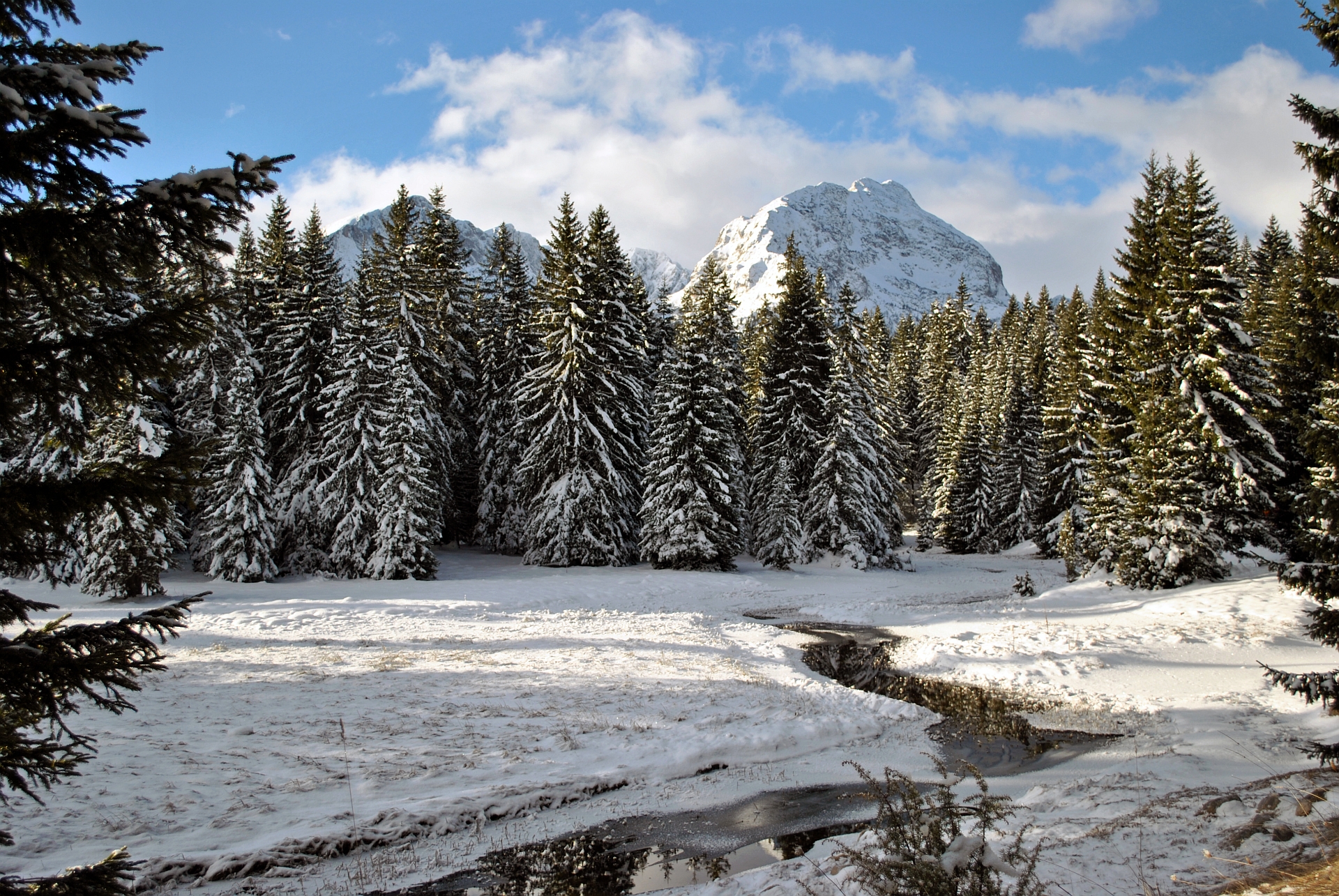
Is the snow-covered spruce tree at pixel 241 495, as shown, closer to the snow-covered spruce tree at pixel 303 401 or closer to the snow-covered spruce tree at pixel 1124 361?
the snow-covered spruce tree at pixel 303 401

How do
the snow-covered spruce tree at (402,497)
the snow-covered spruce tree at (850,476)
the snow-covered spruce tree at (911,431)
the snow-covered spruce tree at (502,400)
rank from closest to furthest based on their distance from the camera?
the snow-covered spruce tree at (402,497) < the snow-covered spruce tree at (850,476) < the snow-covered spruce tree at (502,400) < the snow-covered spruce tree at (911,431)

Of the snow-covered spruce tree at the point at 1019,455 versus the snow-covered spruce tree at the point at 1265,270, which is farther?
the snow-covered spruce tree at the point at 1019,455

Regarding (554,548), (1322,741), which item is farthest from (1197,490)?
(554,548)

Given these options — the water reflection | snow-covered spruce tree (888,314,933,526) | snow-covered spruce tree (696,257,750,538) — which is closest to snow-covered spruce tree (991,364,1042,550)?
snow-covered spruce tree (888,314,933,526)

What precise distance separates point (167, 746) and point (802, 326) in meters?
32.4

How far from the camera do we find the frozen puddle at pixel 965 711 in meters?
10.5

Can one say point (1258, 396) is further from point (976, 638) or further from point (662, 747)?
point (662, 747)

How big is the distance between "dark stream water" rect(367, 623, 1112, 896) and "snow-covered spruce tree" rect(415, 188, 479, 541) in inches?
1114

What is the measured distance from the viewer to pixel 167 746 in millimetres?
9289

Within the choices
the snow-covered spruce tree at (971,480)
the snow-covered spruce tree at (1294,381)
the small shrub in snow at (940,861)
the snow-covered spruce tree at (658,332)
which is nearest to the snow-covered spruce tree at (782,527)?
the snow-covered spruce tree at (658,332)

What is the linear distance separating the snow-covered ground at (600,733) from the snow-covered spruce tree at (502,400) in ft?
49.5

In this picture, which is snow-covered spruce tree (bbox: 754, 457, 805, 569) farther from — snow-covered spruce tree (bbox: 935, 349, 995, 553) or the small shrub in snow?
the small shrub in snow

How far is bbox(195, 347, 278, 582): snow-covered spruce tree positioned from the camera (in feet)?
88.3

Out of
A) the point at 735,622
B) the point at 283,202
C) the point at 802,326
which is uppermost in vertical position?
the point at 283,202
